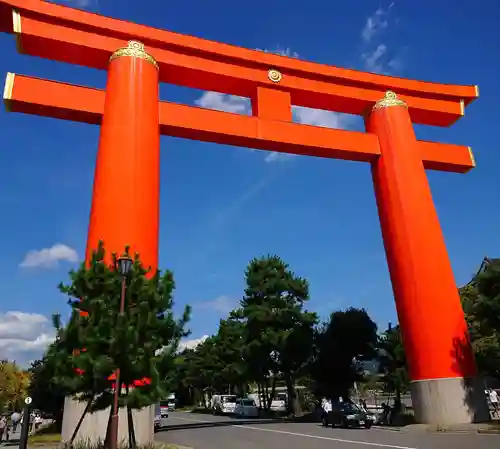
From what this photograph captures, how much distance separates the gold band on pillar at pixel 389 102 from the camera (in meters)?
20.5

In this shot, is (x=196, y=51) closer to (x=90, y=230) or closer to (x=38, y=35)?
(x=38, y=35)

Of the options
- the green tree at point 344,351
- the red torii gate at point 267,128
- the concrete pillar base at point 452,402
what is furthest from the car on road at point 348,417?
the green tree at point 344,351

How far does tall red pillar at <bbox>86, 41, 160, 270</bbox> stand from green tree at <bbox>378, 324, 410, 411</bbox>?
1709 centimetres

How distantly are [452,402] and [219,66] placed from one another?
14175mm

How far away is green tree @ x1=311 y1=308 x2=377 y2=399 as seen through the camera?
29297mm

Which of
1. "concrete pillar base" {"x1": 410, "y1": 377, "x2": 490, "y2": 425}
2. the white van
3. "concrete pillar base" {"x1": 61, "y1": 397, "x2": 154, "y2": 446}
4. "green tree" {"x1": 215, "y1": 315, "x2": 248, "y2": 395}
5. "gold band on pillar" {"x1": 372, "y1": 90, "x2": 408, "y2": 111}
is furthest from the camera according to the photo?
"green tree" {"x1": 215, "y1": 315, "x2": 248, "y2": 395}

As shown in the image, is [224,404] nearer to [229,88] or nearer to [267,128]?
[267,128]

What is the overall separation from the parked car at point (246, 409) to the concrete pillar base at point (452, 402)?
71.1 feet

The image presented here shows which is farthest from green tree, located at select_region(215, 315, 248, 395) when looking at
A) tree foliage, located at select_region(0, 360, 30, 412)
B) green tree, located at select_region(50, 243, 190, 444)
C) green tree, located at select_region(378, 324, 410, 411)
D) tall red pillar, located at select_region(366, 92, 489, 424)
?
green tree, located at select_region(50, 243, 190, 444)

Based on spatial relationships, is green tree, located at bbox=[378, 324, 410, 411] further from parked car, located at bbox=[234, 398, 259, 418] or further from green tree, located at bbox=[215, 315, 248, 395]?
green tree, located at bbox=[215, 315, 248, 395]

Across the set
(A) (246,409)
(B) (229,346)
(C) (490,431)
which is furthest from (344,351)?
(B) (229,346)

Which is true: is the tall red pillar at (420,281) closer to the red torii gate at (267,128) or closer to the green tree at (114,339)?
the red torii gate at (267,128)

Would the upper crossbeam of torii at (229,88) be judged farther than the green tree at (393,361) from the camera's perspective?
No

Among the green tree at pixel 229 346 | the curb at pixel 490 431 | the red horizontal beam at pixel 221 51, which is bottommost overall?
the curb at pixel 490 431
